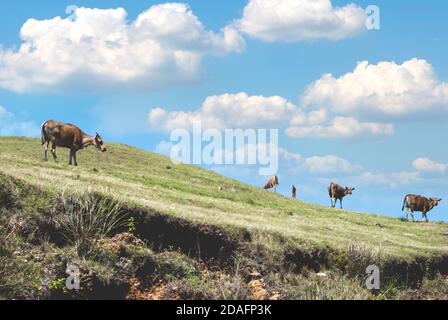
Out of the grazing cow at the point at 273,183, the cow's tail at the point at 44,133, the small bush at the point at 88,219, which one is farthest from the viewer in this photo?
the grazing cow at the point at 273,183

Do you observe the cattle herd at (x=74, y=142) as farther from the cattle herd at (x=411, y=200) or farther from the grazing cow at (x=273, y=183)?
the grazing cow at (x=273, y=183)

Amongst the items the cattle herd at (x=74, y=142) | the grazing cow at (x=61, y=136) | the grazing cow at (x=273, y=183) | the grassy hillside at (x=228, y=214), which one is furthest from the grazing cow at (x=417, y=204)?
Result: the grazing cow at (x=61, y=136)

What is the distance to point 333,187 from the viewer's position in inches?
2162

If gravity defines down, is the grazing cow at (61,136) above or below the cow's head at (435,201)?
above

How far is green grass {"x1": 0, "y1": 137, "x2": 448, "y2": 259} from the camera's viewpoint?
18.9 m

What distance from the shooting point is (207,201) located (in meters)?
26.7

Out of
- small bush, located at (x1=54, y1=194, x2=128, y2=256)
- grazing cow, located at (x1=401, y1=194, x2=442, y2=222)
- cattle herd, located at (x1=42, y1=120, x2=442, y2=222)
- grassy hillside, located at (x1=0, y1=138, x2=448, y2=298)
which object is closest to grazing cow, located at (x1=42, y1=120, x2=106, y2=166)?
cattle herd, located at (x1=42, y1=120, x2=442, y2=222)

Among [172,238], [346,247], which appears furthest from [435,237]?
[172,238]

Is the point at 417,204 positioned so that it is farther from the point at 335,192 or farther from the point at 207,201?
the point at 207,201

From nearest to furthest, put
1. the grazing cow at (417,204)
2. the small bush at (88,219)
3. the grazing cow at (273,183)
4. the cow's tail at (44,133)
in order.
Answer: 1. the small bush at (88,219)
2. the cow's tail at (44,133)
3. the grazing cow at (417,204)
4. the grazing cow at (273,183)

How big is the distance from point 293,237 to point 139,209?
496cm

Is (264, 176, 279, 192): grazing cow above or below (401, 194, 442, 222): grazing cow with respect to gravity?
above

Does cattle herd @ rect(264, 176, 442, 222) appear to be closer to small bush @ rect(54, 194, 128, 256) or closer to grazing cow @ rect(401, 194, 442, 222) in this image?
grazing cow @ rect(401, 194, 442, 222)

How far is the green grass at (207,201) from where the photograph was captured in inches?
746
